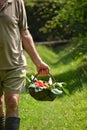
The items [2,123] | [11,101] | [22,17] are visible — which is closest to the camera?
[11,101]

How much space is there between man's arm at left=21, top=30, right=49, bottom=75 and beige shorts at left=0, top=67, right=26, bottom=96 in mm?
224

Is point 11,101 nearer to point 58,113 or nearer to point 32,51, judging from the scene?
point 32,51

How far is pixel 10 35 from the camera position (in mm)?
5137

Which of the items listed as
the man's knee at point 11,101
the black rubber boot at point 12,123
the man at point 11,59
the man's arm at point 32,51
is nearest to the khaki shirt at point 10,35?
the man at point 11,59

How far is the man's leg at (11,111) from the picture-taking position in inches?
199

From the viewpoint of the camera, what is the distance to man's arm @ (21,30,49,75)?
534cm

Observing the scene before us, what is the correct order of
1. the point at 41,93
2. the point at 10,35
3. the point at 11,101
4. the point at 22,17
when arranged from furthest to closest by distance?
the point at 41,93 → the point at 22,17 → the point at 10,35 → the point at 11,101

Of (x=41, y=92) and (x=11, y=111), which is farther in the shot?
(x=41, y=92)

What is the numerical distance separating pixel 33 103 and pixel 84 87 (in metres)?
1.56

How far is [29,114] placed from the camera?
786cm

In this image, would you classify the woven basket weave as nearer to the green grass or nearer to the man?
the man

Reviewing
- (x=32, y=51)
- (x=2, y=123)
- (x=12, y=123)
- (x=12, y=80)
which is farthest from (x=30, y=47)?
(x=2, y=123)

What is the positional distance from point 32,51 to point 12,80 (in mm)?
402

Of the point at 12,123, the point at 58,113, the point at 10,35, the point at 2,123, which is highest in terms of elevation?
the point at 10,35
